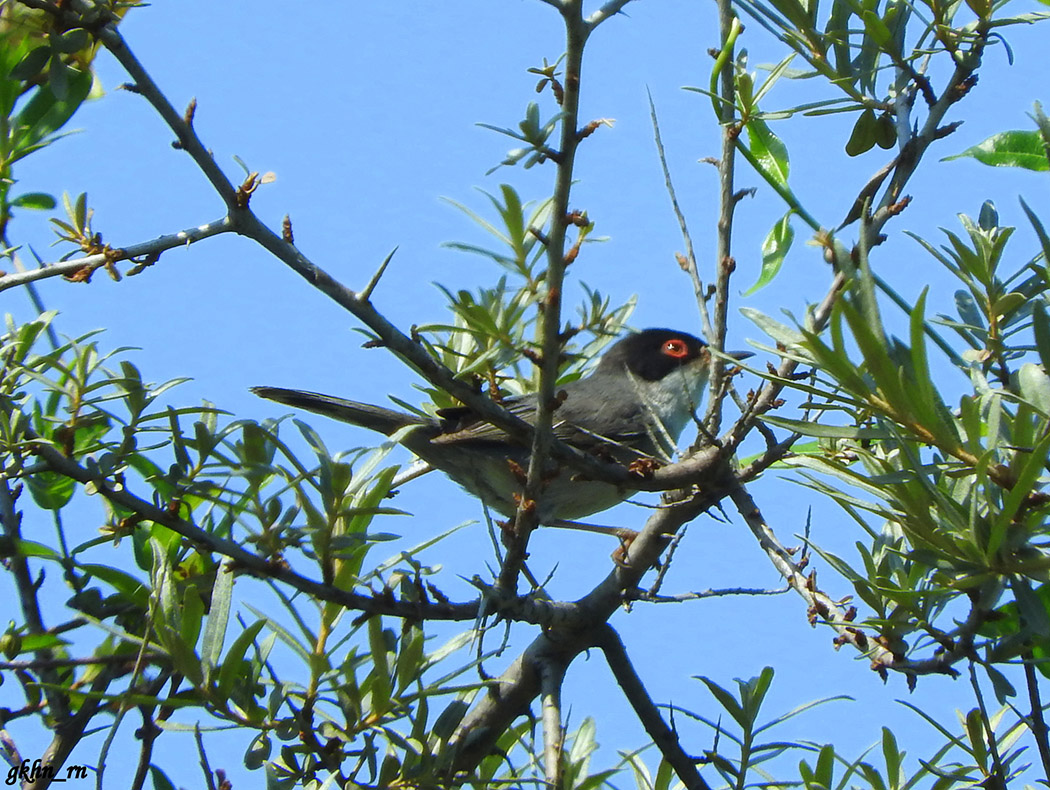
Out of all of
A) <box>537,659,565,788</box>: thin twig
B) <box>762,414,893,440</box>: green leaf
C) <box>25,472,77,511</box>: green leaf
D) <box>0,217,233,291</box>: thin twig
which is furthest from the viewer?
<box>25,472,77,511</box>: green leaf

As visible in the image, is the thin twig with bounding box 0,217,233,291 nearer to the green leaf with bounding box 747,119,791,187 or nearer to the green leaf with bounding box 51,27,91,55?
the green leaf with bounding box 51,27,91,55

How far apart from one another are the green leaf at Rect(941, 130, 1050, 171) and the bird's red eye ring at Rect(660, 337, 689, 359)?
4.33 meters

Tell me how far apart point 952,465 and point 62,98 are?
213 centimetres

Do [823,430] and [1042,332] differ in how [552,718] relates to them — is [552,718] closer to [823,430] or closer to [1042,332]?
[823,430]

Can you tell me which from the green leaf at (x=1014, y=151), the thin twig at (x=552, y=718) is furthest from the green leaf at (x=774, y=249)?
the thin twig at (x=552, y=718)

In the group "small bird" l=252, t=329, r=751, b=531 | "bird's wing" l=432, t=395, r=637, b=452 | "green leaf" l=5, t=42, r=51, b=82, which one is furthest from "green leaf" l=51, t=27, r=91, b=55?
"small bird" l=252, t=329, r=751, b=531

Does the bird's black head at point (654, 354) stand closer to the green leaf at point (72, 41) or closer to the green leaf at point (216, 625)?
the green leaf at point (216, 625)

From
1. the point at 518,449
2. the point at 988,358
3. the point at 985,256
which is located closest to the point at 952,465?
the point at 988,358

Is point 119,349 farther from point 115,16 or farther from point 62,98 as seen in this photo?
point 115,16

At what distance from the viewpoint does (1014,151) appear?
8.33 ft

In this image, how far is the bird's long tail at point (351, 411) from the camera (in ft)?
16.1

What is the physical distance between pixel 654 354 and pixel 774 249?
13.5ft

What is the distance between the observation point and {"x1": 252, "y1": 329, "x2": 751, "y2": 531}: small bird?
467cm

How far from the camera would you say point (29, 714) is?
10.0ft
